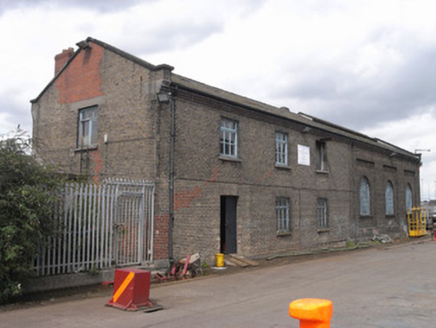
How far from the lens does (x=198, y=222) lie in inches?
549

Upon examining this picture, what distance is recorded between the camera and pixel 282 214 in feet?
59.6

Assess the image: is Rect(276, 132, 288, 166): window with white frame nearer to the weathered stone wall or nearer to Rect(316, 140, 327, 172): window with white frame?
the weathered stone wall

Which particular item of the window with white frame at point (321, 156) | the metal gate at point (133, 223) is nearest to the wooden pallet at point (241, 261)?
the metal gate at point (133, 223)

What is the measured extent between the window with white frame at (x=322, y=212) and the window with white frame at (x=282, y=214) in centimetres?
270

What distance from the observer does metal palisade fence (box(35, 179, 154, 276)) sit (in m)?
9.96

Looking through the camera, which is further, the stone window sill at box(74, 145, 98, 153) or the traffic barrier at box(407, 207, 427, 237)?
the traffic barrier at box(407, 207, 427, 237)

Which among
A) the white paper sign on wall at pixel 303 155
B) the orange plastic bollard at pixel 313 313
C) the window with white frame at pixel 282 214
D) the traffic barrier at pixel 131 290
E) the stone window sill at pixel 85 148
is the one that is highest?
the white paper sign on wall at pixel 303 155

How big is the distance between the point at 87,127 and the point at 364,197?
16814mm

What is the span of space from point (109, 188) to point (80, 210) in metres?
1.19

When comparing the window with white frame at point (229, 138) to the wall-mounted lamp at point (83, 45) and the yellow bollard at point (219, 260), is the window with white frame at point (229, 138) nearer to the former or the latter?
the yellow bollard at point (219, 260)

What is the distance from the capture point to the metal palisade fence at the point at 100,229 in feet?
32.7

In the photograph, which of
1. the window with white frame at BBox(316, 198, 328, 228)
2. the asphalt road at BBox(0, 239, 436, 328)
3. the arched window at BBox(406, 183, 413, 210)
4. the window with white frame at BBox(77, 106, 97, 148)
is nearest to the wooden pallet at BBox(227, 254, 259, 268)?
the asphalt road at BBox(0, 239, 436, 328)

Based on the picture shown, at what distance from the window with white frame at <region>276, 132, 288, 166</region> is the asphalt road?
6.19 metres

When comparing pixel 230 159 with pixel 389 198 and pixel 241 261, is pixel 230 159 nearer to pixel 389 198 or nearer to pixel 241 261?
pixel 241 261
